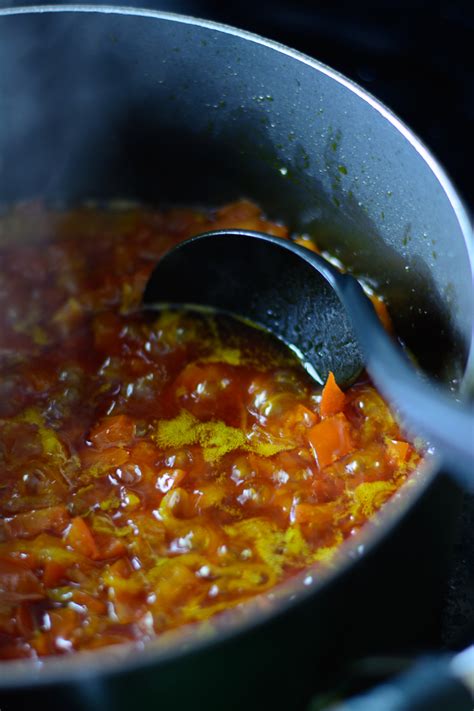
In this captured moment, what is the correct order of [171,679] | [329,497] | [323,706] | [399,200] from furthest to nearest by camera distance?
[399,200]
[329,497]
[323,706]
[171,679]

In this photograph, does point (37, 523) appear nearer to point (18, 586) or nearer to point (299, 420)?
point (18, 586)

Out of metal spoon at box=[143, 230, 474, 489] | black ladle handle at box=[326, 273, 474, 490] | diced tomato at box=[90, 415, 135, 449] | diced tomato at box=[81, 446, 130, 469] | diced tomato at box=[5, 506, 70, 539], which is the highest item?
metal spoon at box=[143, 230, 474, 489]

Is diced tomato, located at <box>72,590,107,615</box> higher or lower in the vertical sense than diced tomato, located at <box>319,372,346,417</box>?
lower

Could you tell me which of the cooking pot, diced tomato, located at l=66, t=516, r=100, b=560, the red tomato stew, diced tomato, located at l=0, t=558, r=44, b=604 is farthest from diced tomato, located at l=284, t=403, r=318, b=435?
diced tomato, located at l=0, t=558, r=44, b=604

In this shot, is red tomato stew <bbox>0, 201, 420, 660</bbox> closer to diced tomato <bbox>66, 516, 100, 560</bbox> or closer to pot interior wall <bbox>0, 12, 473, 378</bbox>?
diced tomato <bbox>66, 516, 100, 560</bbox>

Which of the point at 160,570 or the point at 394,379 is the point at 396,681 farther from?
the point at 160,570

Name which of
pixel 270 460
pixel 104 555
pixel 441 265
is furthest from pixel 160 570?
pixel 441 265

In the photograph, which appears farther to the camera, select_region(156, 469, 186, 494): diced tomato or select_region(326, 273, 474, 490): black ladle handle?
select_region(156, 469, 186, 494): diced tomato
